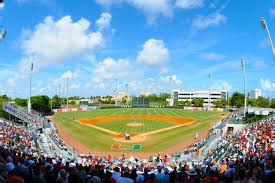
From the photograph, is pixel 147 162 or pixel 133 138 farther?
pixel 133 138

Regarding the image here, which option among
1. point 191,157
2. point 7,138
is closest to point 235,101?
point 191,157

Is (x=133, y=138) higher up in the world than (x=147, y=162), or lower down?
lower down

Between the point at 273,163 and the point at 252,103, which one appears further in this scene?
the point at 252,103

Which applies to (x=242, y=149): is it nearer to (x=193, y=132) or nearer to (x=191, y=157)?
(x=191, y=157)

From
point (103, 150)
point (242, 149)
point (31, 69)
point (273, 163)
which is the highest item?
point (31, 69)

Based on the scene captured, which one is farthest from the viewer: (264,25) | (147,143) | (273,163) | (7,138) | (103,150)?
(147,143)

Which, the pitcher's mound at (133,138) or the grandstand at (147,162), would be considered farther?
the pitcher's mound at (133,138)

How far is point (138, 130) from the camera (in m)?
46.0

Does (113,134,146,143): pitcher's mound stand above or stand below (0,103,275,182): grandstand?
below

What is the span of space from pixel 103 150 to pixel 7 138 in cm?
1146

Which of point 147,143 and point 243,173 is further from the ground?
point 243,173

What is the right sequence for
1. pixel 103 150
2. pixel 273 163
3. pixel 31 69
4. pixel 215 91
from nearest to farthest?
pixel 273 163, pixel 103 150, pixel 31 69, pixel 215 91

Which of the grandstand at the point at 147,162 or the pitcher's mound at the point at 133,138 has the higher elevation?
the grandstand at the point at 147,162

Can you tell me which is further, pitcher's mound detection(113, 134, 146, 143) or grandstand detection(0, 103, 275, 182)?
pitcher's mound detection(113, 134, 146, 143)
